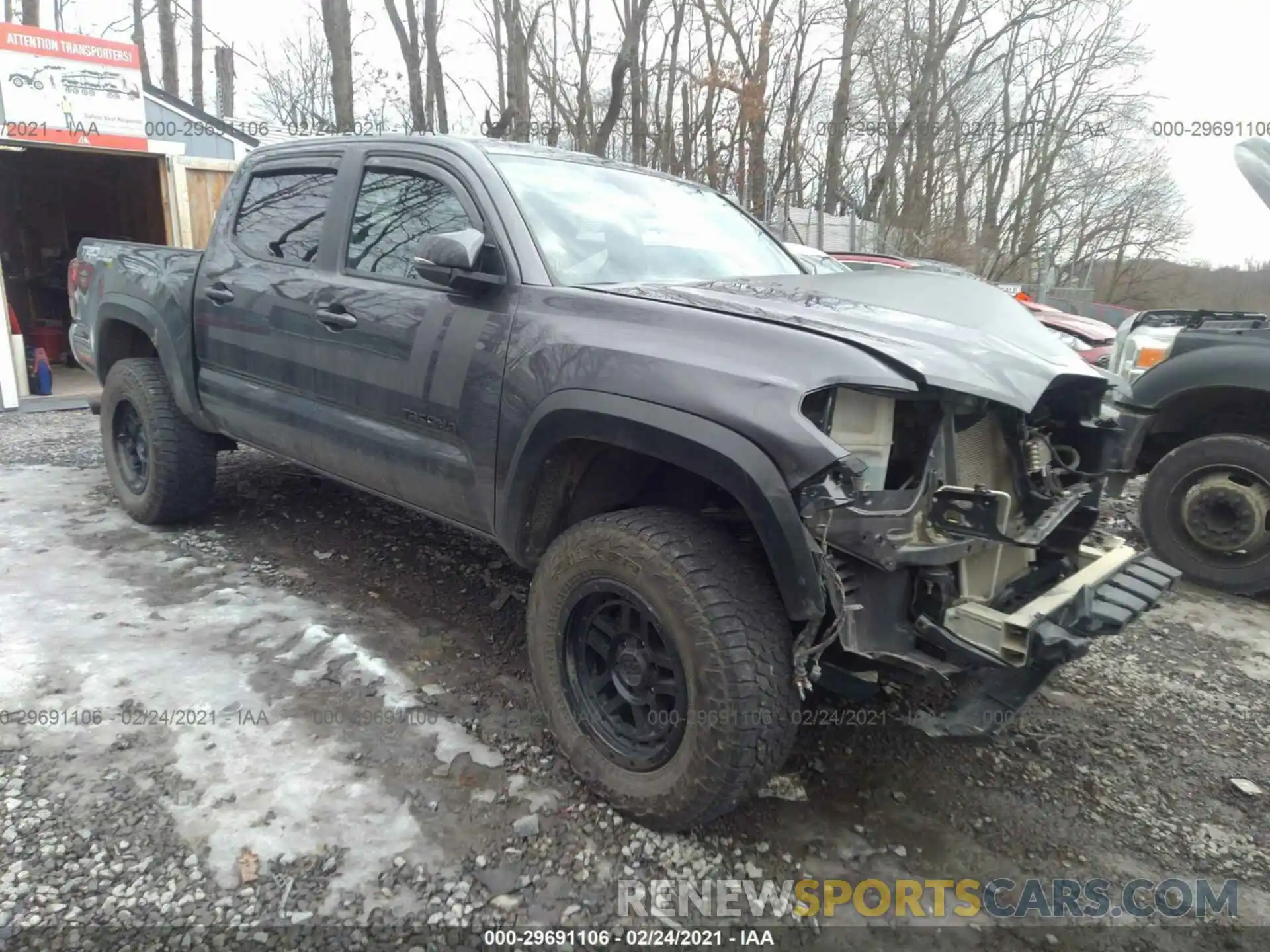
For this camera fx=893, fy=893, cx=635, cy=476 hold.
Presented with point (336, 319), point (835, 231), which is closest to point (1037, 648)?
point (336, 319)

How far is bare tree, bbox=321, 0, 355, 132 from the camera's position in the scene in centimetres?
1336

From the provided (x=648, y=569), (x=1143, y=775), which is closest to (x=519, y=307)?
(x=648, y=569)

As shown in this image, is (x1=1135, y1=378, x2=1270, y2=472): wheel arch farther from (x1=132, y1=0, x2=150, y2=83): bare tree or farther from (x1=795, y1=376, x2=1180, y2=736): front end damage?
(x1=132, y1=0, x2=150, y2=83): bare tree

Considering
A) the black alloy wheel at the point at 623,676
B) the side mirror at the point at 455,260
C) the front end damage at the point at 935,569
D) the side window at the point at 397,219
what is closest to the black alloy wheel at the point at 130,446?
the side window at the point at 397,219

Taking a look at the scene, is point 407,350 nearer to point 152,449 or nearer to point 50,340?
point 152,449

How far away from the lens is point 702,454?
230cm

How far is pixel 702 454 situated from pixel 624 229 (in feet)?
4.51

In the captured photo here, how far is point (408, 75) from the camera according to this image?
1792cm

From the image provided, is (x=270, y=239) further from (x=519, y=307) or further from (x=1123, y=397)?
(x=1123, y=397)

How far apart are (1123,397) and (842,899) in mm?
1840

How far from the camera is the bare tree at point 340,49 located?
1336cm

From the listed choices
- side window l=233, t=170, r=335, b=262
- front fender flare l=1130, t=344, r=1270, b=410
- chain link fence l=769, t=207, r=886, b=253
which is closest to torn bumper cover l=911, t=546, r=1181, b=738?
front fender flare l=1130, t=344, r=1270, b=410

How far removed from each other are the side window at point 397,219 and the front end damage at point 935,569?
1.73m

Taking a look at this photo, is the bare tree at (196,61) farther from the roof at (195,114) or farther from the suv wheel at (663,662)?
the suv wheel at (663,662)
